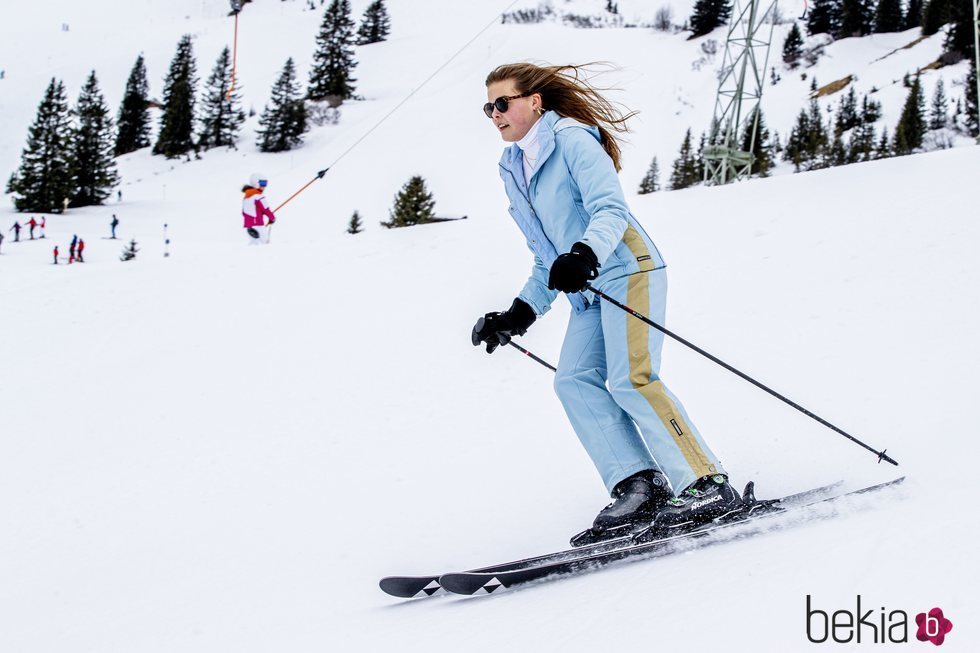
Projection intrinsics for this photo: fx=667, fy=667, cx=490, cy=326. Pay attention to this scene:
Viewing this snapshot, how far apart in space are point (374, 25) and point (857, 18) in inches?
1926

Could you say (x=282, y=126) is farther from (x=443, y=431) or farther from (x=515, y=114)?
(x=515, y=114)

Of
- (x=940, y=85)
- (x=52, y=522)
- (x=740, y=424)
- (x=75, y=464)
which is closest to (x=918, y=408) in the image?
(x=740, y=424)

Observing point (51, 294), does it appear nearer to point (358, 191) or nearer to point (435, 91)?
point (358, 191)

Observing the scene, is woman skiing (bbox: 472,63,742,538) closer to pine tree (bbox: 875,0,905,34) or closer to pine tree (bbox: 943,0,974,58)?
pine tree (bbox: 943,0,974,58)

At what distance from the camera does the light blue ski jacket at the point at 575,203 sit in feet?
7.71

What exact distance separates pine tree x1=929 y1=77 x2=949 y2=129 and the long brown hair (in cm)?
4686

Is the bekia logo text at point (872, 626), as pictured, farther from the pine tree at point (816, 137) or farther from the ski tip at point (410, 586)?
the pine tree at point (816, 137)

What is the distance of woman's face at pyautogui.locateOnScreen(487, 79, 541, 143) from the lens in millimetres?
2615

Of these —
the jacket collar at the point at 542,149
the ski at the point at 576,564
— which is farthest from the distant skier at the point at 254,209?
the ski at the point at 576,564

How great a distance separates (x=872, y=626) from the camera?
1422mm

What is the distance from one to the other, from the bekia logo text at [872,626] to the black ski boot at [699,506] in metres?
0.78

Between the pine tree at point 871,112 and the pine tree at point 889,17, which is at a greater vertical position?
the pine tree at point 889,17

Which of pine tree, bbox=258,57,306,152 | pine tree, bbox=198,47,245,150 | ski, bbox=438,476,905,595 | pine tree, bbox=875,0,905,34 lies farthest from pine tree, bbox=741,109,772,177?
ski, bbox=438,476,905,595

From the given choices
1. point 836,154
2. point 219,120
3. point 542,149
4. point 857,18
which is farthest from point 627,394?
point 857,18
